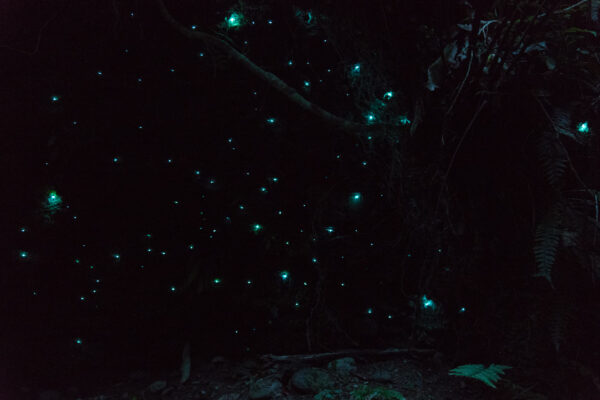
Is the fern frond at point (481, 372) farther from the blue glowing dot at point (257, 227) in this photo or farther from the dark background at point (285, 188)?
the blue glowing dot at point (257, 227)

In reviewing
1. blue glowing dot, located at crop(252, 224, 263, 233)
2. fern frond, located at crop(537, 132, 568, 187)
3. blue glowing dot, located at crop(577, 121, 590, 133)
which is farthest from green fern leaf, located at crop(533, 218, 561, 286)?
blue glowing dot, located at crop(252, 224, 263, 233)

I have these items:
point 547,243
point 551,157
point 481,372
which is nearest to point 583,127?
point 551,157

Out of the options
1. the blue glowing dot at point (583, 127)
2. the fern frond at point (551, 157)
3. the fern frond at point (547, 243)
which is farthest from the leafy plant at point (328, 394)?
the blue glowing dot at point (583, 127)

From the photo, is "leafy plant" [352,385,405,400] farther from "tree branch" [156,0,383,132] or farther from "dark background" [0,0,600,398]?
"tree branch" [156,0,383,132]

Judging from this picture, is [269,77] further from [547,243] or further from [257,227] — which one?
[547,243]

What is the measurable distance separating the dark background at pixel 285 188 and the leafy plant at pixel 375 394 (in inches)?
19.4

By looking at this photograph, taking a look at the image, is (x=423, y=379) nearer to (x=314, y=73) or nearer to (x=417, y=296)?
(x=417, y=296)

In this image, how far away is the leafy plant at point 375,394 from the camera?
2.19m

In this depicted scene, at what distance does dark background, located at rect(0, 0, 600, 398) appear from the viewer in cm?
224

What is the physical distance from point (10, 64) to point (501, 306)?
144 inches

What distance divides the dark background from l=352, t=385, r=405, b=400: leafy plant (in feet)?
1.61

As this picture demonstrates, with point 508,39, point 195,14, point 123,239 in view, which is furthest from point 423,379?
point 195,14

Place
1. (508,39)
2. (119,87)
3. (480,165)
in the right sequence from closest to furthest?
(508,39), (480,165), (119,87)

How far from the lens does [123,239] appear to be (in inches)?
110
